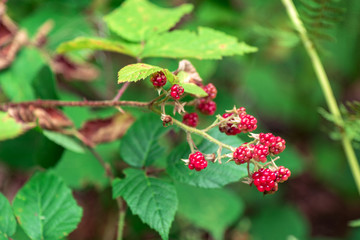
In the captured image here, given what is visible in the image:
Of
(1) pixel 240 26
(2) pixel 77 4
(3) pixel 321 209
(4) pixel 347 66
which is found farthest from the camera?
(3) pixel 321 209

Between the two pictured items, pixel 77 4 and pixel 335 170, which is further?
pixel 335 170

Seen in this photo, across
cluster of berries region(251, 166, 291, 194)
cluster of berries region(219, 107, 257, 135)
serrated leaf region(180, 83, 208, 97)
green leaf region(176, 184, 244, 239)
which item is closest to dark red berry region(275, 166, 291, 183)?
cluster of berries region(251, 166, 291, 194)

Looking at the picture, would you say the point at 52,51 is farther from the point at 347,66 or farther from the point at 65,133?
the point at 347,66

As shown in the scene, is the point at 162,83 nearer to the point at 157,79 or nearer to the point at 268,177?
the point at 157,79

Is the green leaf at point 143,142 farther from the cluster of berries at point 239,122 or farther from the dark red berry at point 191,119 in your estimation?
the cluster of berries at point 239,122

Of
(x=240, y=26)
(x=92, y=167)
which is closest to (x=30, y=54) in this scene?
(x=92, y=167)

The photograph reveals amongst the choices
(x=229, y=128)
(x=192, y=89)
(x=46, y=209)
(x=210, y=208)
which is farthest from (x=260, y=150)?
(x=210, y=208)

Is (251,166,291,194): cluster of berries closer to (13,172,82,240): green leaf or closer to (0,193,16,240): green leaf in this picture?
(13,172,82,240): green leaf

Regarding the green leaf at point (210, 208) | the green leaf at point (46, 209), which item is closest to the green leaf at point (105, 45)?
the green leaf at point (46, 209)
